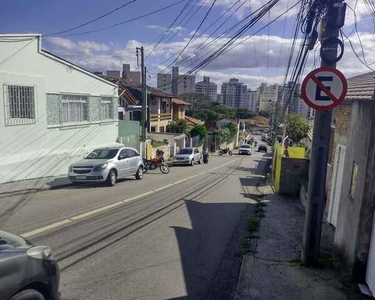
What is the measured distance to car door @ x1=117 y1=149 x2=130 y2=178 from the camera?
15.2 meters

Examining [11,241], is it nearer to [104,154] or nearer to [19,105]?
[19,105]

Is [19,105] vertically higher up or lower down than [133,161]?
higher up

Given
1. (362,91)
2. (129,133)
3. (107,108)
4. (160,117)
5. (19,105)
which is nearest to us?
(362,91)

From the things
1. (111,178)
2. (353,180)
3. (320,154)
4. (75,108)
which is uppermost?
(75,108)

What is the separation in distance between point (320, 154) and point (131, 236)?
417cm

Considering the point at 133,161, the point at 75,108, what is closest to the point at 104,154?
the point at 133,161

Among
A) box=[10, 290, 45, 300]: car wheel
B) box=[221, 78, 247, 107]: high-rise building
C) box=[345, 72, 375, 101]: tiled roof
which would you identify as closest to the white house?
box=[10, 290, 45, 300]: car wheel

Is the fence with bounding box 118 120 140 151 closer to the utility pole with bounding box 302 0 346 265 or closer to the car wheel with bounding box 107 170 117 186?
the car wheel with bounding box 107 170 117 186

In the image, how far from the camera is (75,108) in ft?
59.2

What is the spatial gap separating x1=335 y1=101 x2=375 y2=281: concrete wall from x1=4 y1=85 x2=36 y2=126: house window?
12089mm

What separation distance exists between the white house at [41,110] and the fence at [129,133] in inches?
115

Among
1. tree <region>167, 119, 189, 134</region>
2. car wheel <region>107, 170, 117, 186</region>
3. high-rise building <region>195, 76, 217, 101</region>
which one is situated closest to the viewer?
car wheel <region>107, 170, 117, 186</region>

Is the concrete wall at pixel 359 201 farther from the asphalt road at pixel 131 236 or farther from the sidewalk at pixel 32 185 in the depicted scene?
the sidewalk at pixel 32 185

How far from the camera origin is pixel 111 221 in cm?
831
